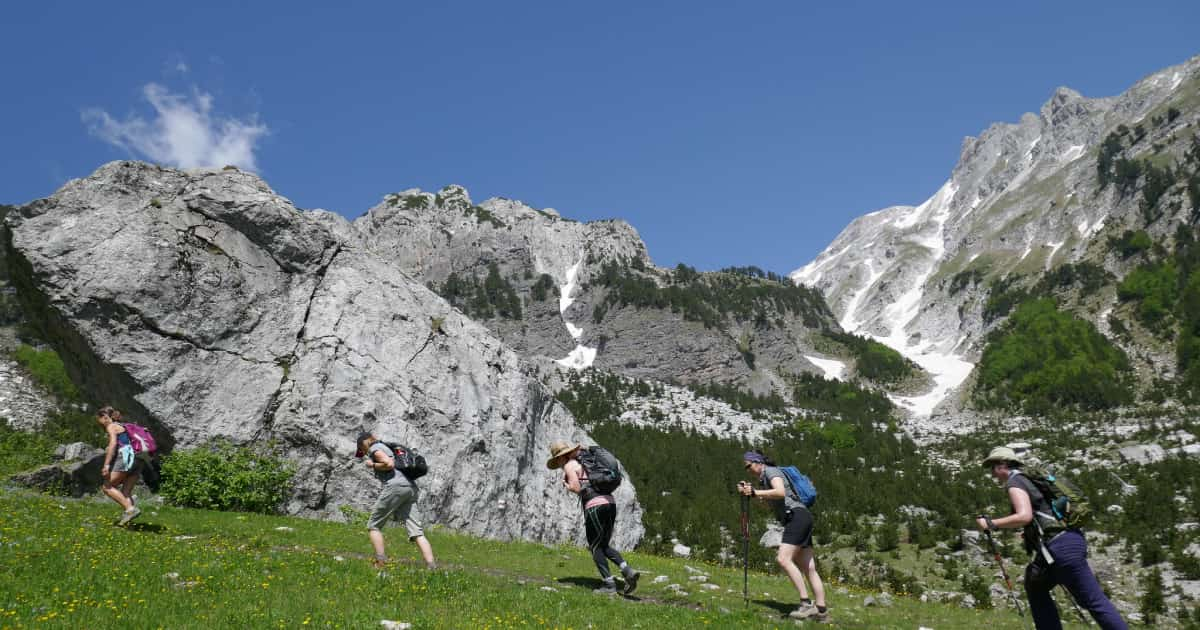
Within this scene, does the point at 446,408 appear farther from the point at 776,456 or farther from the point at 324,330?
the point at 776,456

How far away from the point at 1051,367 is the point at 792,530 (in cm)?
11594

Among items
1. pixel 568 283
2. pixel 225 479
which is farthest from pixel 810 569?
pixel 568 283

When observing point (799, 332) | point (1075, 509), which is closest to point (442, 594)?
point (1075, 509)

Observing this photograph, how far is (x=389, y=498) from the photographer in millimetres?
11578

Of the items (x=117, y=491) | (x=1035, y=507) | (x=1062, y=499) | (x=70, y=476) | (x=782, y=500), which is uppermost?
(x=1062, y=499)

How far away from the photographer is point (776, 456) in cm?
6191

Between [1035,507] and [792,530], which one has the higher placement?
[1035,507]

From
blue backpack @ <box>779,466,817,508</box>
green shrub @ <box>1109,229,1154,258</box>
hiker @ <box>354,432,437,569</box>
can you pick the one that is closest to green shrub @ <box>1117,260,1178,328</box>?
green shrub @ <box>1109,229,1154,258</box>

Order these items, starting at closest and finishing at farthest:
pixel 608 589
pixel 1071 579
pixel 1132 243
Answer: pixel 1071 579 < pixel 608 589 < pixel 1132 243

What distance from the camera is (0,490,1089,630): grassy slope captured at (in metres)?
7.21

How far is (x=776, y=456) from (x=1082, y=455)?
23675mm

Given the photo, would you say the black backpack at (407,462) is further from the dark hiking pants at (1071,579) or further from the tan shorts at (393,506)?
the dark hiking pants at (1071,579)

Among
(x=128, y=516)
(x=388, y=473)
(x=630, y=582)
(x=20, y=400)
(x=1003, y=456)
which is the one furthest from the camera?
(x=20, y=400)

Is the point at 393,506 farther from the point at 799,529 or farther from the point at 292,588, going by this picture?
the point at 799,529
